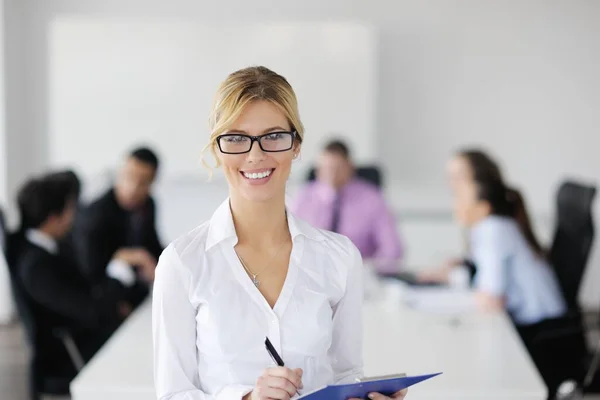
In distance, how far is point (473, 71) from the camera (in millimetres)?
6000

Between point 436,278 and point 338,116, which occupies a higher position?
point 338,116

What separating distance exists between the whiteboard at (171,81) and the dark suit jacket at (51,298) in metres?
2.33

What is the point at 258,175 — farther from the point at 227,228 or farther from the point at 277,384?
the point at 277,384

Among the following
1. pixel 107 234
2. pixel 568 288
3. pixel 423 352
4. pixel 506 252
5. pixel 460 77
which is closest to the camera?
pixel 423 352

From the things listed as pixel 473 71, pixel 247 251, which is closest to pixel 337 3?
pixel 473 71

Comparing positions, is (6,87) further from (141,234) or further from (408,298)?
(408,298)

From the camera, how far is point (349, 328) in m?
1.55

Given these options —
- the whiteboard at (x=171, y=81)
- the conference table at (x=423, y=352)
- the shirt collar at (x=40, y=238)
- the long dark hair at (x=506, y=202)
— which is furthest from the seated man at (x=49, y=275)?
the whiteboard at (x=171, y=81)

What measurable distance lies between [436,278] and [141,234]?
60.6 inches

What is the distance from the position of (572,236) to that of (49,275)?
2415 millimetres

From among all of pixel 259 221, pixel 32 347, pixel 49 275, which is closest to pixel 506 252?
pixel 49 275

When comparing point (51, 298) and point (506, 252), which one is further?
→ point (506, 252)

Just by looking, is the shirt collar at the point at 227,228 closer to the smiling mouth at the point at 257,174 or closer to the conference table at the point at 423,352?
the smiling mouth at the point at 257,174

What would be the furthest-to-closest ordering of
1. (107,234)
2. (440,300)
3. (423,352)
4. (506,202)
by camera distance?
(107,234) → (506,202) → (440,300) → (423,352)
